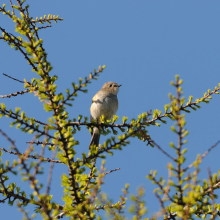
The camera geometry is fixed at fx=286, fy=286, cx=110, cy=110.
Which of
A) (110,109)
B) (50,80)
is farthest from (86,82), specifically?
(110,109)

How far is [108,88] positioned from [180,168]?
21.3 feet

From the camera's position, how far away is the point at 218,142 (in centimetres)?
251

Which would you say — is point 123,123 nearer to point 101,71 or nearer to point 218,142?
point 101,71

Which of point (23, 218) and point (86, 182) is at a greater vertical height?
point (86, 182)

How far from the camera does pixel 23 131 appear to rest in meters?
3.87

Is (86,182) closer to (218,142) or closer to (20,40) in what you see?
(218,142)

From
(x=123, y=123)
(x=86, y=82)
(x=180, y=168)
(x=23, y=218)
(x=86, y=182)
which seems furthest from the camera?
(x=123, y=123)

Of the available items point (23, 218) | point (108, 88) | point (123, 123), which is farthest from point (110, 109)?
point (23, 218)

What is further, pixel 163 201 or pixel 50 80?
pixel 50 80

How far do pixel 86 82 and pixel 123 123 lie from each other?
3.85 feet

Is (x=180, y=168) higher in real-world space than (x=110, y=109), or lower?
lower

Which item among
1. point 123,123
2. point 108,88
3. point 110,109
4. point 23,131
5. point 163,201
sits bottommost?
point 163,201

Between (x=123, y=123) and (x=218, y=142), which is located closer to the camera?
(x=218, y=142)

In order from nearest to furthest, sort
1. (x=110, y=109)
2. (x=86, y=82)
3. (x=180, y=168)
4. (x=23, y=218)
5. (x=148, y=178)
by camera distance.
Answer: (x=180, y=168) → (x=148, y=178) → (x=23, y=218) → (x=86, y=82) → (x=110, y=109)
